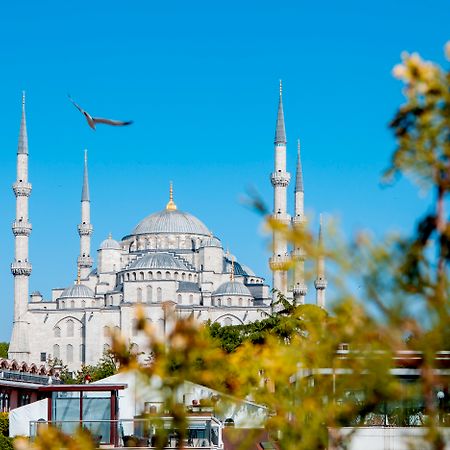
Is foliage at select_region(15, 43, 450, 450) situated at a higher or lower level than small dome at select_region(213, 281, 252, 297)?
lower

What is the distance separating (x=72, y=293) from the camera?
7400cm

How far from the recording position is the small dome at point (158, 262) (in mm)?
72188

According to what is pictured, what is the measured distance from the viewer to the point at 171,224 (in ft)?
266

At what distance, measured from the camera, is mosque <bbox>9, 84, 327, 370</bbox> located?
63.9 metres

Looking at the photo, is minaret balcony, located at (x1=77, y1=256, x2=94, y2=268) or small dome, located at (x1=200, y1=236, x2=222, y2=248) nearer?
small dome, located at (x1=200, y1=236, x2=222, y2=248)

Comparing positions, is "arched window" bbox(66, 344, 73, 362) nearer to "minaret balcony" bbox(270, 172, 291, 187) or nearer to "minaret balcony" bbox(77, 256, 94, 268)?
"minaret balcony" bbox(77, 256, 94, 268)

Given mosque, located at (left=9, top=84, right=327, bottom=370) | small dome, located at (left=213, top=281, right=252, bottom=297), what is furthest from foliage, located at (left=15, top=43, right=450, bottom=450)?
small dome, located at (left=213, top=281, right=252, bottom=297)

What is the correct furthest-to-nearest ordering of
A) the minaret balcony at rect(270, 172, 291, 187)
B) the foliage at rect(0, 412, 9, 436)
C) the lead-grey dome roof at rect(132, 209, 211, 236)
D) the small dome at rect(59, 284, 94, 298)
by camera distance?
the lead-grey dome roof at rect(132, 209, 211, 236), the small dome at rect(59, 284, 94, 298), the minaret balcony at rect(270, 172, 291, 187), the foliage at rect(0, 412, 9, 436)

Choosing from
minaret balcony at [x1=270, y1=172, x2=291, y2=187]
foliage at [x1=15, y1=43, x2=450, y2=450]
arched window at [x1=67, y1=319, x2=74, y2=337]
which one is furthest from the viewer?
arched window at [x1=67, y1=319, x2=74, y2=337]

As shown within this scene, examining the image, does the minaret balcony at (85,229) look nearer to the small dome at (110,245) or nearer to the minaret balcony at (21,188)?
the small dome at (110,245)

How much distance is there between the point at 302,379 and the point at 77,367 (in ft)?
217

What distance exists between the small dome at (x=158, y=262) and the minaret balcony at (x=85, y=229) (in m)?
4.69

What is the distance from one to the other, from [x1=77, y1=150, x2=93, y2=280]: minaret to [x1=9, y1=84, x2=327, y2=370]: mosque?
2.8 inches

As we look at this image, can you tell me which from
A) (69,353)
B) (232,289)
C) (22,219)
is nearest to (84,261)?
(69,353)
